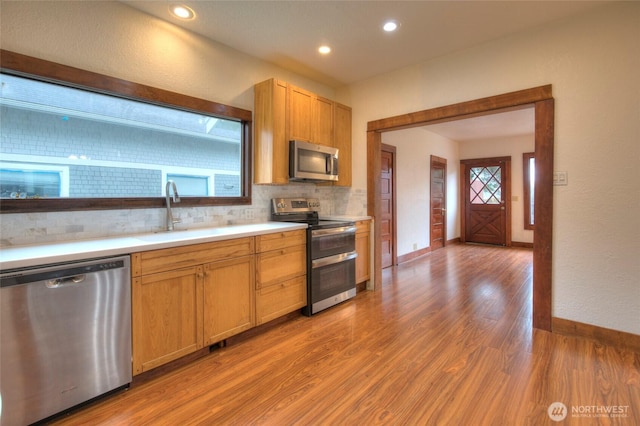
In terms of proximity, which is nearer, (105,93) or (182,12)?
(105,93)

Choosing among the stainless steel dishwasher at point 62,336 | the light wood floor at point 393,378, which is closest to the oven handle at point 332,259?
the light wood floor at point 393,378

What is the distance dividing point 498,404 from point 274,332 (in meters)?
1.72

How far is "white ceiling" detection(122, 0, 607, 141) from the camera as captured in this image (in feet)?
7.89

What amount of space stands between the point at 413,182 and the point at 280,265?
13.1ft

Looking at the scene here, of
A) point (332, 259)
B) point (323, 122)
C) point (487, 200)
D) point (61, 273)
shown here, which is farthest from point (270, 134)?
point (487, 200)

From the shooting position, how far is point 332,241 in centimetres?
327

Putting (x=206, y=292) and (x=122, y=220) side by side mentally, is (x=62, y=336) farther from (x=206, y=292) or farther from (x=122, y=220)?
(x=122, y=220)

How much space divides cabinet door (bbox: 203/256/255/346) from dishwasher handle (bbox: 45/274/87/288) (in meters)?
0.73

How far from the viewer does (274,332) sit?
2703 mm

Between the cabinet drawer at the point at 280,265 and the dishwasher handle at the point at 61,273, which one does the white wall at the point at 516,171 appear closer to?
the cabinet drawer at the point at 280,265

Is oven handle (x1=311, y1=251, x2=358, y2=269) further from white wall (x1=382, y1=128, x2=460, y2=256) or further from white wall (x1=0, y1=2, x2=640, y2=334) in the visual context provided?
white wall (x1=382, y1=128, x2=460, y2=256)

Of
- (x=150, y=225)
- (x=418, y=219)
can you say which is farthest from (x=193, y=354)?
(x=418, y=219)

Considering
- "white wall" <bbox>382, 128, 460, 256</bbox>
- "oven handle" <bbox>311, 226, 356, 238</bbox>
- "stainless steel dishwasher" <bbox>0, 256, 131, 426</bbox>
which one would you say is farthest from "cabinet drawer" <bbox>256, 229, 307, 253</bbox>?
"white wall" <bbox>382, 128, 460, 256</bbox>

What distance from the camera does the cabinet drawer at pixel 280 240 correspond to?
263cm
